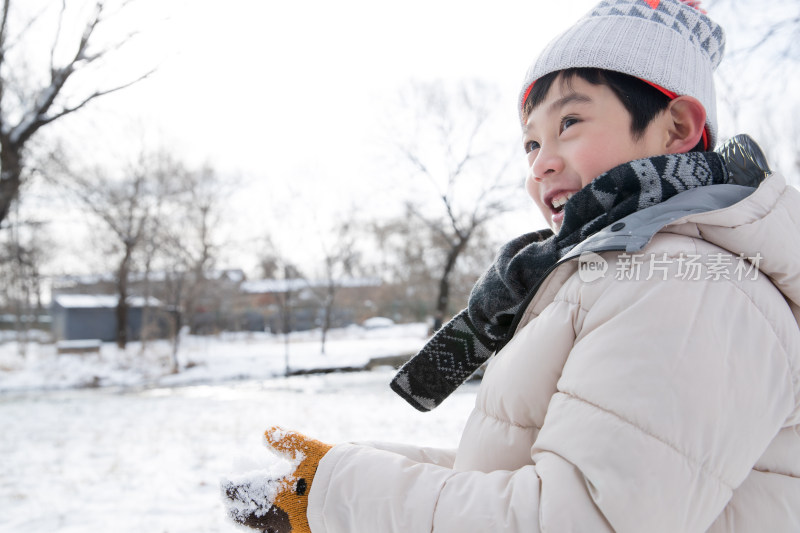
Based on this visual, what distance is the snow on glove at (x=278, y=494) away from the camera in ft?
A: 3.05

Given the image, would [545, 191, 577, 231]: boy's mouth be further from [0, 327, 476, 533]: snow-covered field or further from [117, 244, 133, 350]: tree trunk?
[117, 244, 133, 350]: tree trunk

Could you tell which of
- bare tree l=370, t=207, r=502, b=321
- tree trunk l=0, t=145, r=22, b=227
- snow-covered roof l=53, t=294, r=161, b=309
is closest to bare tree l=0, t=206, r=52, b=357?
snow-covered roof l=53, t=294, r=161, b=309

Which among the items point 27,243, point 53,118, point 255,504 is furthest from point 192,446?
point 27,243

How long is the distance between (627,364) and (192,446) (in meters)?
5.91

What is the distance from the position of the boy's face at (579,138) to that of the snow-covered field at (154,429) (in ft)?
3.63

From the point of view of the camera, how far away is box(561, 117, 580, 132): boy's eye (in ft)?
3.60

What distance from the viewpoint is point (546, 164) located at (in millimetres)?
1135

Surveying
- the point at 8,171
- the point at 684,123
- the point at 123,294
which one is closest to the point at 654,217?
the point at 684,123

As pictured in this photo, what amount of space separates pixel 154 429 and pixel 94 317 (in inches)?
813

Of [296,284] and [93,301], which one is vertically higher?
[296,284]

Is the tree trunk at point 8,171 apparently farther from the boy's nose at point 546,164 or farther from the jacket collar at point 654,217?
the jacket collar at point 654,217

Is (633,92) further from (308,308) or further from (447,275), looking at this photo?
(308,308)

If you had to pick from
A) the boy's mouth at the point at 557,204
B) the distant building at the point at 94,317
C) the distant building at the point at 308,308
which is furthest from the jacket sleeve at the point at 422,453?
the distant building at the point at 94,317

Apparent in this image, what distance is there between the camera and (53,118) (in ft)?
22.2
